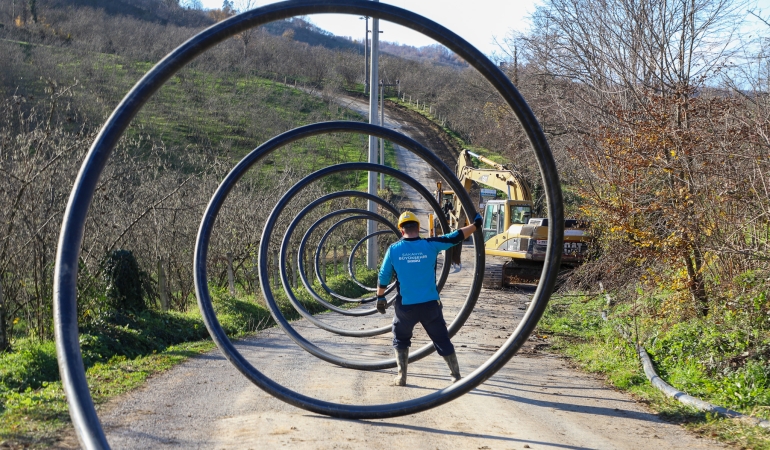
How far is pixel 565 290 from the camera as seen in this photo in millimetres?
16344

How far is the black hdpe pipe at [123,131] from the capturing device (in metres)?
3.88

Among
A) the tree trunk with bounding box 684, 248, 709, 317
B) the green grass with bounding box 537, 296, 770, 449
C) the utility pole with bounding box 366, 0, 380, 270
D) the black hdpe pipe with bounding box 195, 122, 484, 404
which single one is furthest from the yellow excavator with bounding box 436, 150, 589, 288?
the black hdpe pipe with bounding box 195, 122, 484, 404

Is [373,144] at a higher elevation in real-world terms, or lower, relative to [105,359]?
higher

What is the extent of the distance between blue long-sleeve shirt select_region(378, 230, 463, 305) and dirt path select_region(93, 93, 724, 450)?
3.45ft

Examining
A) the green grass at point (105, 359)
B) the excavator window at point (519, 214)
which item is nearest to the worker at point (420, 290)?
the green grass at point (105, 359)

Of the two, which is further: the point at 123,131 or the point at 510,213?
the point at 510,213

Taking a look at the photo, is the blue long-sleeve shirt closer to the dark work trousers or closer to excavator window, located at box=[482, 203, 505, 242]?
the dark work trousers

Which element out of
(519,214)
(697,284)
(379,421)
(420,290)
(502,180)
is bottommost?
(379,421)

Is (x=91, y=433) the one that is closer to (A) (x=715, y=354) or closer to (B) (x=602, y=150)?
(A) (x=715, y=354)

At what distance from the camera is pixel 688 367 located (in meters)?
8.11

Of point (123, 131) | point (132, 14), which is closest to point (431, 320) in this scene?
point (123, 131)

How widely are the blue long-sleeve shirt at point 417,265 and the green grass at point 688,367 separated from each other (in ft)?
8.46

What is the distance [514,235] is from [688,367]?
Answer: 1113 cm

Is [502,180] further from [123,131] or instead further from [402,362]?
[123,131]
